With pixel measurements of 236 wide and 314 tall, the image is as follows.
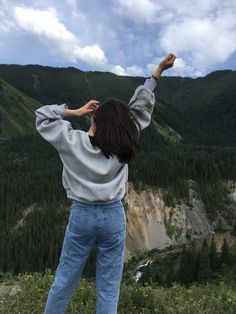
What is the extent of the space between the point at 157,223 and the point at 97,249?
17378 cm

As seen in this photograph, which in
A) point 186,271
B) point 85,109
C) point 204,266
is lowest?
point 186,271

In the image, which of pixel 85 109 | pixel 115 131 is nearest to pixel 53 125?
pixel 85 109

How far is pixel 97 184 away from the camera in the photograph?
8.38m

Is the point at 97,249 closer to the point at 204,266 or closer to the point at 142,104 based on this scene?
the point at 142,104

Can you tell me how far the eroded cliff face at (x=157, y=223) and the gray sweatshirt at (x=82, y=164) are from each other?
15018cm

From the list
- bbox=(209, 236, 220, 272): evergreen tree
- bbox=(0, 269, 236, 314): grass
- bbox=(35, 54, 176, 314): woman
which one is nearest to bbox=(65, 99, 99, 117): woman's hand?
bbox=(35, 54, 176, 314): woman

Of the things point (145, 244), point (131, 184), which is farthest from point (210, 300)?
point (131, 184)

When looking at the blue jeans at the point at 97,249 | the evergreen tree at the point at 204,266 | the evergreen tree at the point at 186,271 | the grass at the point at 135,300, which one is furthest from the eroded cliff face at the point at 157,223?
the blue jeans at the point at 97,249

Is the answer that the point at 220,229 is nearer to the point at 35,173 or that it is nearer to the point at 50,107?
the point at 35,173

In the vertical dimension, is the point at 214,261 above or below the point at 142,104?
below

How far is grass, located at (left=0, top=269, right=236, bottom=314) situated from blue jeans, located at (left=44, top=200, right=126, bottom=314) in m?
2.42

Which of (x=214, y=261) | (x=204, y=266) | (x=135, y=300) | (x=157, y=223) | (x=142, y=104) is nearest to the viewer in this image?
(x=142, y=104)

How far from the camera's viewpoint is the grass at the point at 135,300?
37.5 feet

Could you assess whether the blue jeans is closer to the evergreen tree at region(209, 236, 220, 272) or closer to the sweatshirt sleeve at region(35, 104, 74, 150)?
the sweatshirt sleeve at region(35, 104, 74, 150)
